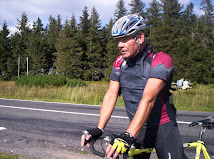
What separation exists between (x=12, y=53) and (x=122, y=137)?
66.7 m

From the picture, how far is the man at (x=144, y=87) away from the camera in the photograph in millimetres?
1926

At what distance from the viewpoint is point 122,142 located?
1.58 m

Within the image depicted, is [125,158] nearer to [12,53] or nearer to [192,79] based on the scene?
[192,79]

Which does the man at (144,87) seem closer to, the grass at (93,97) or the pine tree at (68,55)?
the grass at (93,97)

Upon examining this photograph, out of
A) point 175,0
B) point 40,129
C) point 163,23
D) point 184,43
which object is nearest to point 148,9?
point 175,0

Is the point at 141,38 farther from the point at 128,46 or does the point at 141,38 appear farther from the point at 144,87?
the point at 144,87

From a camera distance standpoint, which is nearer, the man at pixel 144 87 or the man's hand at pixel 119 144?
the man's hand at pixel 119 144

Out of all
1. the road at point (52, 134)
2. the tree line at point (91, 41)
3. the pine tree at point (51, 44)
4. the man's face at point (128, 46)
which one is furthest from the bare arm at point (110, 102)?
the pine tree at point (51, 44)

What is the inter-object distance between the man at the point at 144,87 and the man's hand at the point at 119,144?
239 mm

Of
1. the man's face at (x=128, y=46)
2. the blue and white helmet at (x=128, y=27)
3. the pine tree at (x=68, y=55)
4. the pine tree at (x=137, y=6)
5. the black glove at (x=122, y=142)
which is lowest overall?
the black glove at (x=122, y=142)

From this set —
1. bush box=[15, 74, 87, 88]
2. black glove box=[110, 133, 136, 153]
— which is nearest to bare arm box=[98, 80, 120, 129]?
black glove box=[110, 133, 136, 153]

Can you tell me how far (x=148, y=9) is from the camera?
58406 mm

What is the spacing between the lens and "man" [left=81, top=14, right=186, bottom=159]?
1.93 metres

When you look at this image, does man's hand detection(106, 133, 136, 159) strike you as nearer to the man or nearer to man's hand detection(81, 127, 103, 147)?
the man
